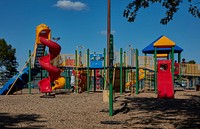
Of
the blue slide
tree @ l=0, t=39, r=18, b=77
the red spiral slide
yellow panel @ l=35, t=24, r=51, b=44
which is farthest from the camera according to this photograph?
tree @ l=0, t=39, r=18, b=77

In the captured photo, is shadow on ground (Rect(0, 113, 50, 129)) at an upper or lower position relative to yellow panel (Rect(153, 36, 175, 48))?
lower

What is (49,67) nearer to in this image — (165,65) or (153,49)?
(165,65)

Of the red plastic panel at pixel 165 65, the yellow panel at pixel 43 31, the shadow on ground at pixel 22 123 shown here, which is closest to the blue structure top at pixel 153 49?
the red plastic panel at pixel 165 65

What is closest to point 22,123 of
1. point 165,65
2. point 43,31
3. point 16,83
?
point 165,65

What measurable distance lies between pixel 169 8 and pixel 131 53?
13309 mm

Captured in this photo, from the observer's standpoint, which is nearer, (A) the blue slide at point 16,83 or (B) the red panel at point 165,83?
(B) the red panel at point 165,83

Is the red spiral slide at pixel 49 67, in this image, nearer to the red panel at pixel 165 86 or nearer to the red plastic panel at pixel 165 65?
the red plastic panel at pixel 165 65

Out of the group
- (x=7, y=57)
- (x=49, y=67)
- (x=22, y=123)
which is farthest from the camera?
(x=7, y=57)

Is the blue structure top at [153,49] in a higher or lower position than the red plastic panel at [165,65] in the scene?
higher

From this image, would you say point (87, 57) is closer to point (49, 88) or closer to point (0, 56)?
point (49, 88)

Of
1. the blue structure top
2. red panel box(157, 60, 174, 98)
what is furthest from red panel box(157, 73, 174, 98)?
the blue structure top

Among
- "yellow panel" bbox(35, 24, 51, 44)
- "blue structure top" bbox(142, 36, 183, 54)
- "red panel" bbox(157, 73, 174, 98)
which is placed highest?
"yellow panel" bbox(35, 24, 51, 44)

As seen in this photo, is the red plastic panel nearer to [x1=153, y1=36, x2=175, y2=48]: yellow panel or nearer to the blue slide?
[x1=153, y1=36, x2=175, y2=48]: yellow panel

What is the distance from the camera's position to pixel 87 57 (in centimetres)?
2336
